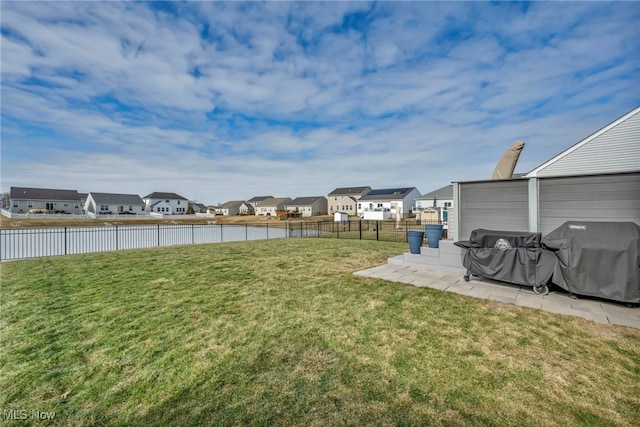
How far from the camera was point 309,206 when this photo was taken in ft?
186

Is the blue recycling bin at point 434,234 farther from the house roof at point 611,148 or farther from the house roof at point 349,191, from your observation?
the house roof at point 349,191

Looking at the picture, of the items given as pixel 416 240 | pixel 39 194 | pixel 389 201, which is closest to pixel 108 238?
pixel 416 240

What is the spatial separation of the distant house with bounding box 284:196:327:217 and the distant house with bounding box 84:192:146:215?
30973 millimetres

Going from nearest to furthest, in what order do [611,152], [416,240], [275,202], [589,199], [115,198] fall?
[589,199] → [416,240] → [611,152] → [115,198] → [275,202]

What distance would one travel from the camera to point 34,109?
34.0 ft

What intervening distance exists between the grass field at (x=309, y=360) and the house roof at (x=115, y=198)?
54198mm

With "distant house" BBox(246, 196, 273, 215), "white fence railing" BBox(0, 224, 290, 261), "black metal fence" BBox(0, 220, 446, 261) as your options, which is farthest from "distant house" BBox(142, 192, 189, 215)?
"black metal fence" BBox(0, 220, 446, 261)

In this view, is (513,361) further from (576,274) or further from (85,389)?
(85,389)

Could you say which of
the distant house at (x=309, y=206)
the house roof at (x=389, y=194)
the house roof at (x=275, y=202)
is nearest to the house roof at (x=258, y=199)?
the house roof at (x=275, y=202)

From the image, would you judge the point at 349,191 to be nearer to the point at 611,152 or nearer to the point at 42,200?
the point at 611,152

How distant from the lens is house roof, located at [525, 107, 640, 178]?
9.87 meters

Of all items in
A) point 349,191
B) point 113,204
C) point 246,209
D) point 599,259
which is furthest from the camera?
point 246,209

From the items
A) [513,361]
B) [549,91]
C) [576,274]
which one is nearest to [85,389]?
[513,361]

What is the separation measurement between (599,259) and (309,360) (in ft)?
16.2
